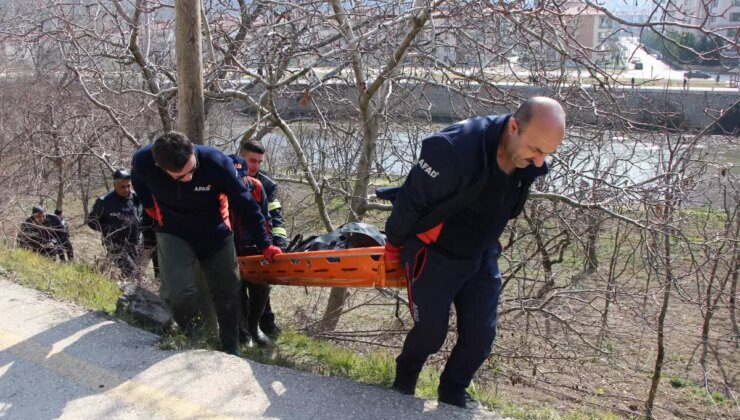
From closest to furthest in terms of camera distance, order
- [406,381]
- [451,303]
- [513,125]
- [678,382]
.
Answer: [513,125]
[451,303]
[406,381]
[678,382]

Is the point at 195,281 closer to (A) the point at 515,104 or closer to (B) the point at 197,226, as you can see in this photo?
(B) the point at 197,226

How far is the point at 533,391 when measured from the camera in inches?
271

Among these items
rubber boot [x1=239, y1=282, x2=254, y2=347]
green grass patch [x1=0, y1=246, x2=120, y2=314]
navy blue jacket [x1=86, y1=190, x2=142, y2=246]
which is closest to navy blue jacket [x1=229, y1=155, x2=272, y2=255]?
rubber boot [x1=239, y1=282, x2=254, y2=347]

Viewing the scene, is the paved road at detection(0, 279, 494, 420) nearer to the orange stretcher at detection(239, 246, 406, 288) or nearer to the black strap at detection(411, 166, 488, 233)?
the orange stretcher at detection(239, 246, 406, 288)

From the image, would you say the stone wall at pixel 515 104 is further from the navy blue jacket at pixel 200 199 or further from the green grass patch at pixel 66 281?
the green grass patch at pixel 66 281

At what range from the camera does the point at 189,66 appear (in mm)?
5355

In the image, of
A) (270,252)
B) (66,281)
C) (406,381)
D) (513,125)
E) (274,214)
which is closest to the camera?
(513,125)

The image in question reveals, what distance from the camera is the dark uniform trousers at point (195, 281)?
4281 mm

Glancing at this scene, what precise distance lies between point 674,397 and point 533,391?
8.97 ft

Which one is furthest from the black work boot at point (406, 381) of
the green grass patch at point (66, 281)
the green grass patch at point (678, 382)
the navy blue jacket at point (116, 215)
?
the green grass patch at point (678, 382)

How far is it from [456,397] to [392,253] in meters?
0.87

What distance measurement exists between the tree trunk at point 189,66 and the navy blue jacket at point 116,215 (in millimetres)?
1812

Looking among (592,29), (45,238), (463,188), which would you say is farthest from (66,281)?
(592,29)

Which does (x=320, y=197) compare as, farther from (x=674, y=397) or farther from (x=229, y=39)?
(x=674, y=397)
